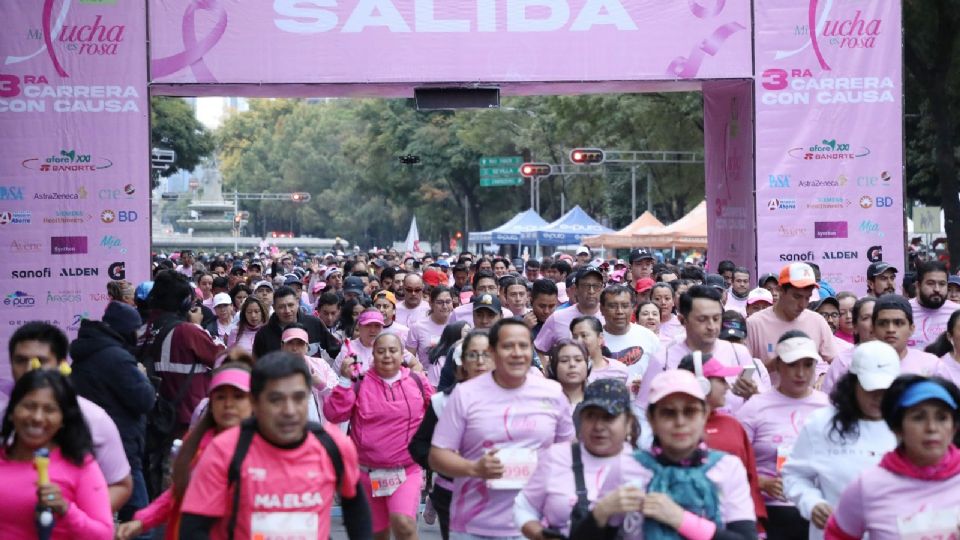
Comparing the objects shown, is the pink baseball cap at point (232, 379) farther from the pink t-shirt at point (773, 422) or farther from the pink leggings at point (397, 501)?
the pink leggings at point (397, 501)

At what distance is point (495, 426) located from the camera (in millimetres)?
6926

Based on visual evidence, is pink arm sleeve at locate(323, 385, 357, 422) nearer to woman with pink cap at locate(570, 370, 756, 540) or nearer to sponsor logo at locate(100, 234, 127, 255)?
woman with pink cap at locate(570, 370, 756, 540)

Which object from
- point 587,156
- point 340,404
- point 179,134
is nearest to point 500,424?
point 340,404

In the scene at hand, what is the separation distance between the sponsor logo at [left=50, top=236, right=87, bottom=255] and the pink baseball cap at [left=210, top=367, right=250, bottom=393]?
11813 mm

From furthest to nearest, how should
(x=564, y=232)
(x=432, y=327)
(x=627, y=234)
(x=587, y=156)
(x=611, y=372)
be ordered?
1. (x=564, y=232)
2. (x=587, y=156)
3. (x=627, y=234)
4. (x=432, y=327)
5. (x=611, y=372)

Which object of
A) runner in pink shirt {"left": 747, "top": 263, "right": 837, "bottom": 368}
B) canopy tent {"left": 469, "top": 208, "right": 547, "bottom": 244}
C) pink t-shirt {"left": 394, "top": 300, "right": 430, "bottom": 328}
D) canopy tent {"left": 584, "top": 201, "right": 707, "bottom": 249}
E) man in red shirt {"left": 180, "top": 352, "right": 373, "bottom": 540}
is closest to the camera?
man in red shirt {"left": 180, "top": 352, "right": 373, "bottom": 540}

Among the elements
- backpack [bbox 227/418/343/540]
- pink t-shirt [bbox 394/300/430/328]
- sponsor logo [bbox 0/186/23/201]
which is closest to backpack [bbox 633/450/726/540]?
backpack [bbox 227/418/343/540]

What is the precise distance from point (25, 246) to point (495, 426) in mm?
11820

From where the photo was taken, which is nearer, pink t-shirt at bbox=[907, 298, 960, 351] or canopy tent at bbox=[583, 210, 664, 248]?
pink t-shirt at bbox=[907, 298, 960, 351]

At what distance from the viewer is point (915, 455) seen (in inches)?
209

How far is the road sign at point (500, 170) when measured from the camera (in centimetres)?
6284

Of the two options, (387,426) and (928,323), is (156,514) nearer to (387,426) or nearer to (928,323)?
(387,426)

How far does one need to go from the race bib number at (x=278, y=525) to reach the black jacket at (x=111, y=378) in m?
3.48

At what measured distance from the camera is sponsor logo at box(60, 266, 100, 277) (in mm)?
17531
